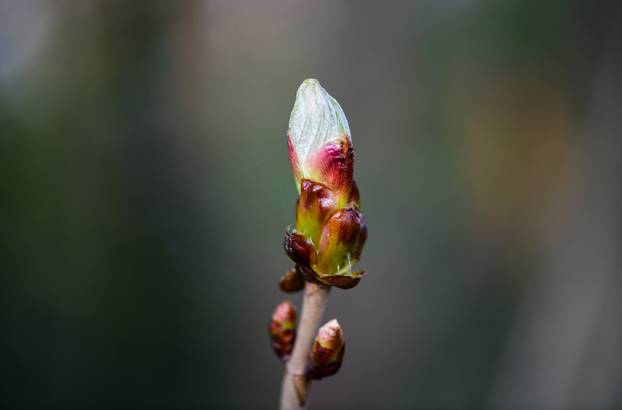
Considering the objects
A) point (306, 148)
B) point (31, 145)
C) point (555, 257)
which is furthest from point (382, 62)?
point (306, 148)

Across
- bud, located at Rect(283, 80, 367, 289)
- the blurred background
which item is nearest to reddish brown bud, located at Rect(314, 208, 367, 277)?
bud, located at Rect(283, 80, 367, 289)

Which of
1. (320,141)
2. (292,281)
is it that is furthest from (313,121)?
(292,281)

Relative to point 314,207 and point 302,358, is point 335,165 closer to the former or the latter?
point 314,207

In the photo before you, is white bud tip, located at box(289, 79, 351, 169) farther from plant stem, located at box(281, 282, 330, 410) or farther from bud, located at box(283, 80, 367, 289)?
plant stem, located at box(281, 282, 330, 410)

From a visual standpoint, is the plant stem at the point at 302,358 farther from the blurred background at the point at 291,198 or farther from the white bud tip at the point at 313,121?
the blurred background at the point at 291,198

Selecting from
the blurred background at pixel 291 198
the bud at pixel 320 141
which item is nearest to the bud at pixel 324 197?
the bud at pixel 320 141
